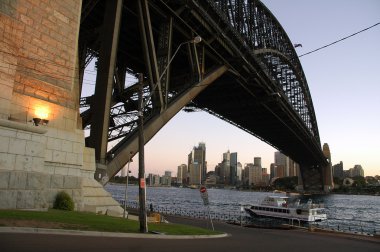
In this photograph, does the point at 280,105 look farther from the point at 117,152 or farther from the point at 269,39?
the point at 117,152

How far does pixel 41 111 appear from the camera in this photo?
18.9m

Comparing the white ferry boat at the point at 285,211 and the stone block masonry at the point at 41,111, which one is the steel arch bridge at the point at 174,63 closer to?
the stone block masonry at the point at 41,111

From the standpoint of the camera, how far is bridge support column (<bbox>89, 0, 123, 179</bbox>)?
22922mm

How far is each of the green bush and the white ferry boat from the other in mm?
43167

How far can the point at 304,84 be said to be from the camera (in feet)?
347

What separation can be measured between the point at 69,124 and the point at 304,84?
9462 centimetres

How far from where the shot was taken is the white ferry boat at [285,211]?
57.2 meters

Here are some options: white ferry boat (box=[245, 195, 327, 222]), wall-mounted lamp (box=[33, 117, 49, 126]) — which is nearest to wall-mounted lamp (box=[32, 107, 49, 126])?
wall-mounted lamp (box=[33, 117, 49, 126])

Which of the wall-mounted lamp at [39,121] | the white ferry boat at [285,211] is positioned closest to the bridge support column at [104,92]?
the wall-mounted lamp at [39,121]

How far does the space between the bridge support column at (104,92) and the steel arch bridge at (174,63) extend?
0.06 metres

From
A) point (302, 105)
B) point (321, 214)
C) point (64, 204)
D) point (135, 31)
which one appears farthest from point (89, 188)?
point (302, 105)

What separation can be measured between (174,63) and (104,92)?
27.3 meters

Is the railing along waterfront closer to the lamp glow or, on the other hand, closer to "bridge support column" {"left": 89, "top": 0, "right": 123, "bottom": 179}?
"bridge support column" {"left": 89, "top": 0, "right": 123, "bottom": 179}

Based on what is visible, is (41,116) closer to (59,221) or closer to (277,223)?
(59,221)
